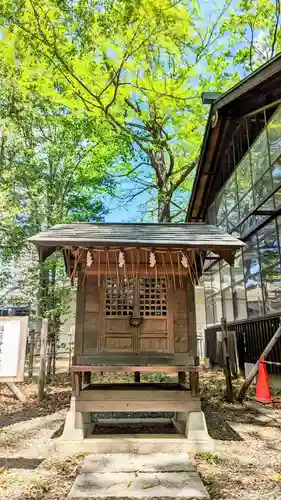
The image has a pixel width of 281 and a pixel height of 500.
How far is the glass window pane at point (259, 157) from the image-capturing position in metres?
8.85

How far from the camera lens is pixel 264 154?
8.88 m

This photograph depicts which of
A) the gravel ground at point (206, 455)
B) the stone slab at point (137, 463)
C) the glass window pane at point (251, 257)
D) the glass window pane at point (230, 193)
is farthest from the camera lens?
the glass window pane at point (230, 193)

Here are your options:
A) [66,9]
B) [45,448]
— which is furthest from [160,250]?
[66,9]

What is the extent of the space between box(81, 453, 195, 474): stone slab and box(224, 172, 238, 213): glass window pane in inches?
325

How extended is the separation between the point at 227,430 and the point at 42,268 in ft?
22.7

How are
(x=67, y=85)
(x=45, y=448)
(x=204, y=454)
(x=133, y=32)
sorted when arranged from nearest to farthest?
(x=204, y=454)
(x=45, y=448)
(x=133, y=32)
(x=67, y=85)

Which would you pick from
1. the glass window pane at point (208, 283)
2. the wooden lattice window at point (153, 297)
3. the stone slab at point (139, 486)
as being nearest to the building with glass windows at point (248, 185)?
the glass window pane at point (208, 283)

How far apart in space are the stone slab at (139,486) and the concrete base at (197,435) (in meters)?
0.97

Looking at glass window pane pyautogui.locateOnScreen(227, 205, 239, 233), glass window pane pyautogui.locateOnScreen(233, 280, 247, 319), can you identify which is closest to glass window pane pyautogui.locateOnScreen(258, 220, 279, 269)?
glass window pane pyautogui.locateOnScreen(233, 280, 247, 319)

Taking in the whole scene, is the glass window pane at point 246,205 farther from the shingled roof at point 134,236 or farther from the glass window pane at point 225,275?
the shingled roof at point 134,236

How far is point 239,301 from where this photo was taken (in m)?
10.4

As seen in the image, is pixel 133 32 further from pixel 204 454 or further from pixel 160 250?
pixel 204 454

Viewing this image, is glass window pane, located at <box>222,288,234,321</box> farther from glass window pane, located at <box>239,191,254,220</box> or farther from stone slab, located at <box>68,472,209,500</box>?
stone slab, located at <box>68,472,209,500</box>

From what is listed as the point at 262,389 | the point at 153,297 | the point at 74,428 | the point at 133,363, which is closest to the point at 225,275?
the point at 262,389
